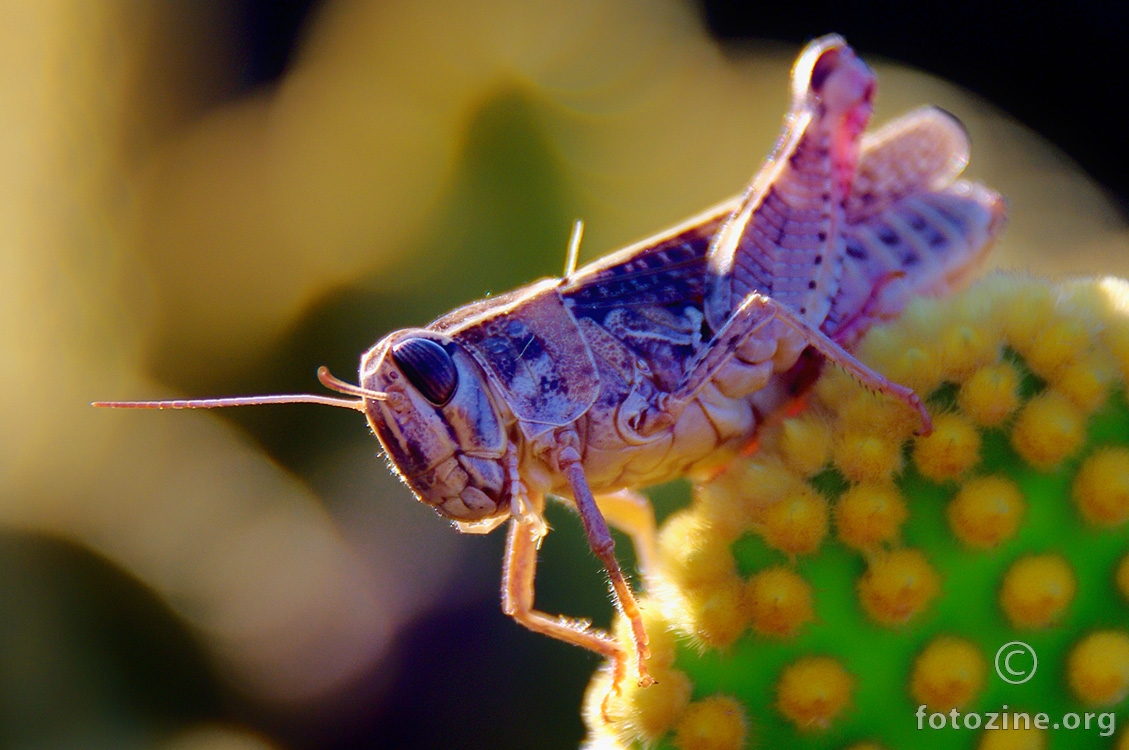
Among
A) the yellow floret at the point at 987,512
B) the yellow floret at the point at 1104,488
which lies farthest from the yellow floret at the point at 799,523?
the yellow floret at the point at 1104,488

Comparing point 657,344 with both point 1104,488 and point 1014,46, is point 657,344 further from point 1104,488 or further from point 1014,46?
point 1014,46

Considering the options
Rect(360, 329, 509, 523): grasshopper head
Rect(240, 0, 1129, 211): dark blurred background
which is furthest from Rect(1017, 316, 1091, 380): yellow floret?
Rect(240, 0, 1129, 211): dark blurred background

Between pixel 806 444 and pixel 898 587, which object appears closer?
pixel 898 587

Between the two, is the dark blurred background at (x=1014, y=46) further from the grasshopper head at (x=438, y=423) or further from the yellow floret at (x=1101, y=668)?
the yellow floret at (x=1101, y=668)

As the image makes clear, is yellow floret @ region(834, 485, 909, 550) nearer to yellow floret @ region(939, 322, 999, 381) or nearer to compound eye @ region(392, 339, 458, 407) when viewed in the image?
yellow floret @ region(939, 322, 999, 381)

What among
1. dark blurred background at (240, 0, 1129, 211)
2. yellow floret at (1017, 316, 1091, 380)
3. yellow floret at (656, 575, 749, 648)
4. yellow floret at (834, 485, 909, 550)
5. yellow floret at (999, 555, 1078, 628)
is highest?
yellow floret at (1017, 316, 1091, 380)

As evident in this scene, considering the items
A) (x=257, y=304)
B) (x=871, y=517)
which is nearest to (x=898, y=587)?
(x=871, y=517)
